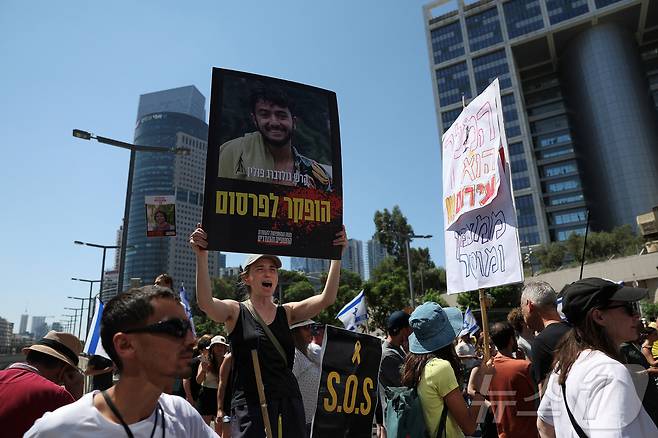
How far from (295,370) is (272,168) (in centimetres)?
233

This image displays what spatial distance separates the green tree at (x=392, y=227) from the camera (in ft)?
203

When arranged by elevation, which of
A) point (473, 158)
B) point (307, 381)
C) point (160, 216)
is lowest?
point (307, 381)

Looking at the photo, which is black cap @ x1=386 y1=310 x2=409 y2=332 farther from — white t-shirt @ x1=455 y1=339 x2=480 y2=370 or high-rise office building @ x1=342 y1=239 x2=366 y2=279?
high-rise office building @ x1=342 y1=239 x2=366 y2=279

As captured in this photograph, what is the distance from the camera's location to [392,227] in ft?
203

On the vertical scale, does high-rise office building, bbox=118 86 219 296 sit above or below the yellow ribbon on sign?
above

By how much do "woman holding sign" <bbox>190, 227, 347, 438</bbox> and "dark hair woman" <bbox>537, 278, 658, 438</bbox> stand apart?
5.00 ft

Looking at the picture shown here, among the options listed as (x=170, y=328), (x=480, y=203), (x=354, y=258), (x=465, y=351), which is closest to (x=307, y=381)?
(x=480, y=203)

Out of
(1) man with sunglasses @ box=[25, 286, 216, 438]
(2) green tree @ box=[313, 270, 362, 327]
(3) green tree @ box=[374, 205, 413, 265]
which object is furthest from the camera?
(3) green tree @ box=[374, 205, 413, 265]

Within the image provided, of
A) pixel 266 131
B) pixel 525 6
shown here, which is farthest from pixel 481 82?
pixel 266 131

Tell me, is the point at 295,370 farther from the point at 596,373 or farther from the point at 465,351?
Result: the point at 465,351

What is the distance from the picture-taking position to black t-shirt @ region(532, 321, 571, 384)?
311 centimetres

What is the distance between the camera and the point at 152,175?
5316 cm

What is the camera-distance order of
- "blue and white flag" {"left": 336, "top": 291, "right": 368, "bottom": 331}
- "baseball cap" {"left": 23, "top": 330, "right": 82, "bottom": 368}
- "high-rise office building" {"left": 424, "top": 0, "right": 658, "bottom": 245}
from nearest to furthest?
"baseball cap" {"left": 23, "top": 330, "right": 82, "bottom": 368}, "blue and white flag" {"left": 336, "top": 291, "right": 368, "bottom": 331}, "high-rise office building" {"left": 424, "top": 0, "right": 658, "bottom": 245}

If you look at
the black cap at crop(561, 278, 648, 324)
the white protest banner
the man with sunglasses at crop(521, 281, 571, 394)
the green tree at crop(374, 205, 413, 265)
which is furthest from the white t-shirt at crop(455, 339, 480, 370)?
the green tree at crop(374, 205, 413, 265)
